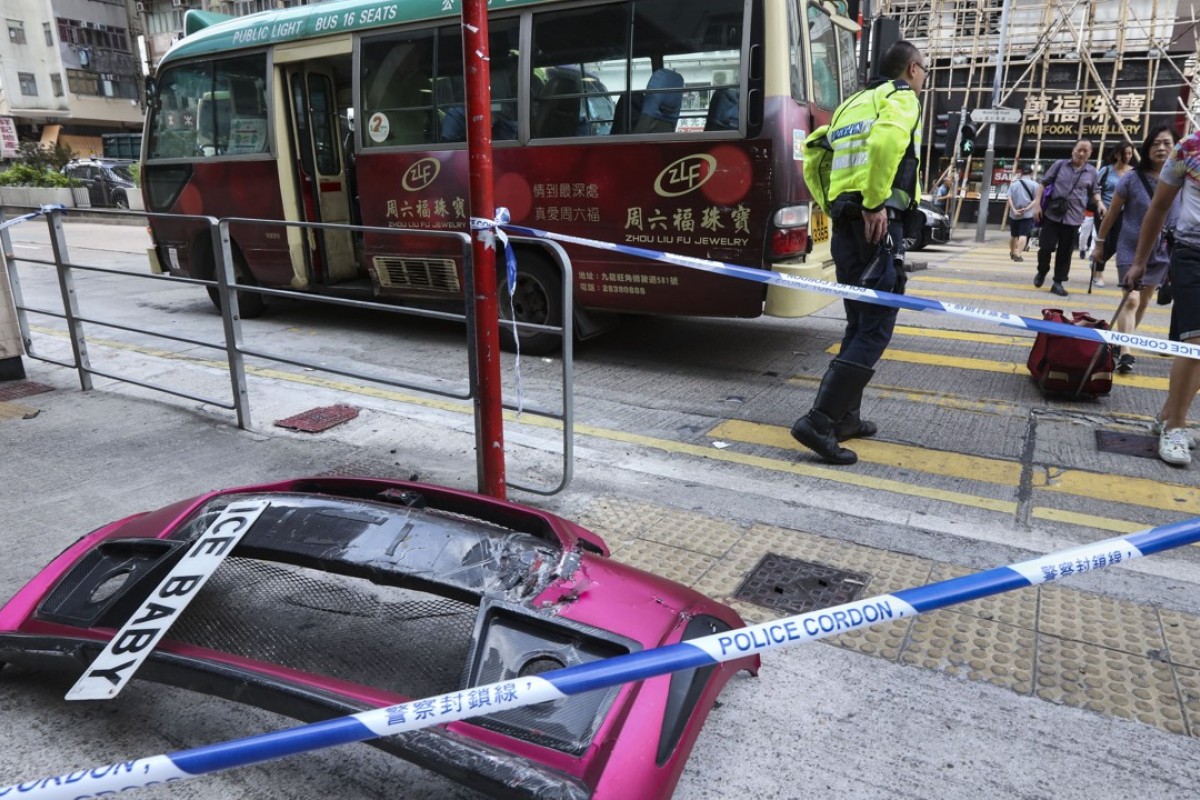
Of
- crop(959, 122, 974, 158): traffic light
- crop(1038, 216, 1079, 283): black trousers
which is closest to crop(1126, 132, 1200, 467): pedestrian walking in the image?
crop(1038, 216, 1079, 283): black trousers

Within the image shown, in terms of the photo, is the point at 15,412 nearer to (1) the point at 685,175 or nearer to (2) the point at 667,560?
(2) the point at 667,560

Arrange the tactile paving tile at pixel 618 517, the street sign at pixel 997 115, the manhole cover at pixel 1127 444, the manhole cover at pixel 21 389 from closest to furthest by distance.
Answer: the tactile paving tile at pixel 618 517, the manhole cover at pixel 1127 444, the manhole cover at pixel 21 389, the street sign at pixel 997 115

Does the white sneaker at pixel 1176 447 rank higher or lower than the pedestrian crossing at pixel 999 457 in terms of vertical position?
higher

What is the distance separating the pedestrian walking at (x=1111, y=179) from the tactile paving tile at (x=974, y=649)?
484 cm

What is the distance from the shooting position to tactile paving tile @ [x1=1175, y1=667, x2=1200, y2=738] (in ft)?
7.39

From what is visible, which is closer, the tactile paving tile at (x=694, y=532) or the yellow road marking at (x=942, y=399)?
the tactile paving tile at (x=694, y=532)

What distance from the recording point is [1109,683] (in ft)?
7.97

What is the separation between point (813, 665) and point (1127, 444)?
10.5 feet

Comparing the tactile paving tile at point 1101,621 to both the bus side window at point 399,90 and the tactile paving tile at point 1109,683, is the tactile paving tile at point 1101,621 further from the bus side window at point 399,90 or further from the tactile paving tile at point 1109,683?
the bus side window at point 399,90

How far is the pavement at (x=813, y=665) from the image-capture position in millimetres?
2080

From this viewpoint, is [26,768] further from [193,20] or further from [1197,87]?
[1197,87]

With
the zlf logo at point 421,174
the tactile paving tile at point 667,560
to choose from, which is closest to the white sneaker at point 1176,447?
the tactile paving tile at point 667,560

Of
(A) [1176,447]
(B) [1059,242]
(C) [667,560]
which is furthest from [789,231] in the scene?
(B) [1059,242]

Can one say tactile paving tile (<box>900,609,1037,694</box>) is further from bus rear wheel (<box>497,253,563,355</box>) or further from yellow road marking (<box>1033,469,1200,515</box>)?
bus rear wheel (<box>497,253,563,355</box>)
